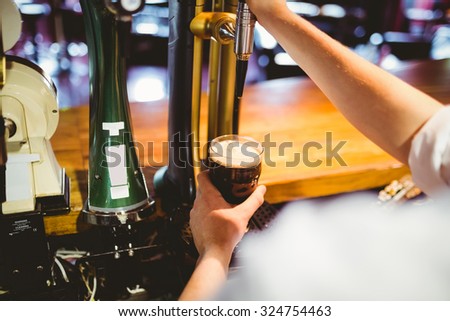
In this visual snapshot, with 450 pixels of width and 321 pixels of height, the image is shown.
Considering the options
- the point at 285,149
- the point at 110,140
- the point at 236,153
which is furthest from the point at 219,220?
the point at 285,149

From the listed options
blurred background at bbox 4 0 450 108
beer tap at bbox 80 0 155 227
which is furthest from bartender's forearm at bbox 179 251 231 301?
blurred background at bbox 4 0 450 108

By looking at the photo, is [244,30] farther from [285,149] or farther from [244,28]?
[285,149]

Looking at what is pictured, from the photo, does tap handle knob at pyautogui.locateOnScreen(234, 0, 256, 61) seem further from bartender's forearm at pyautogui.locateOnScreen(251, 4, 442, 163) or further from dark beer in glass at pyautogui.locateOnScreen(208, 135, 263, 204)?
dark beer in glass at pyautogui.locateOnScreen(208, 135, 263, 204)

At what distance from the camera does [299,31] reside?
826 mm

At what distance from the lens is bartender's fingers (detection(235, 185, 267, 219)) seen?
847 millimetres

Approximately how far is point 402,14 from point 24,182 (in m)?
7.46

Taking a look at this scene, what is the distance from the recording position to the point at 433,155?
27.6 inches

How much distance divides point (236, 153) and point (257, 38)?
16.0 ft

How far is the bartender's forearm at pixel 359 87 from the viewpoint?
0.76 m

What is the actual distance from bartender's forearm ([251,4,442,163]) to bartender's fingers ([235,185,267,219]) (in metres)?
0.24

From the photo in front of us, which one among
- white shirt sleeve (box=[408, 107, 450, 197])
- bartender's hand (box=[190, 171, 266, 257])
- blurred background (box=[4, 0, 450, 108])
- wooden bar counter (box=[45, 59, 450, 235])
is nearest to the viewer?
white shirt sleeve (box=[408, 107, 450, 197])

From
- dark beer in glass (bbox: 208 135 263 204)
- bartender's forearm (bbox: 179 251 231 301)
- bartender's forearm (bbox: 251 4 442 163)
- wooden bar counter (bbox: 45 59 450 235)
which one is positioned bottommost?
wooden bar counter (bbox: 45 59 450 235)

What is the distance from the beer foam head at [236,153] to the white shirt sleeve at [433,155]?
31cm
